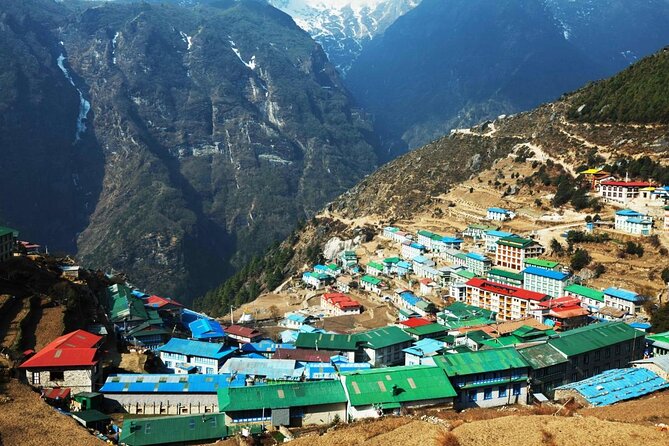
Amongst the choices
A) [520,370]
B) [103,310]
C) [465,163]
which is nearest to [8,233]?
[103,310]

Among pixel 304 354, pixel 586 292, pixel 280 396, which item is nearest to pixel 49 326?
pixel 304 354

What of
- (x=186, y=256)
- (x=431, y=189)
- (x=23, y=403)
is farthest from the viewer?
(x=186, y=256)

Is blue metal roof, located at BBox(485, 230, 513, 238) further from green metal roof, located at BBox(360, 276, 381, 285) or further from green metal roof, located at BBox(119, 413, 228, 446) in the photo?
green metal roof, located at BBox(119, 413, 228, 446)

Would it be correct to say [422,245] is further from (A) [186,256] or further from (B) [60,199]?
(B) [60,199]

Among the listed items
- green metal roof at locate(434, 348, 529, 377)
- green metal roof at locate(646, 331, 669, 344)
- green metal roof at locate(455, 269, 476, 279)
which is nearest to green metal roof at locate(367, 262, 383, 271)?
green metal roof at locate(455, 269, 476, 279)

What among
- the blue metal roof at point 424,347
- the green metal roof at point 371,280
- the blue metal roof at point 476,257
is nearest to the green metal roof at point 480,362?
the blue metal roof at point 424,347

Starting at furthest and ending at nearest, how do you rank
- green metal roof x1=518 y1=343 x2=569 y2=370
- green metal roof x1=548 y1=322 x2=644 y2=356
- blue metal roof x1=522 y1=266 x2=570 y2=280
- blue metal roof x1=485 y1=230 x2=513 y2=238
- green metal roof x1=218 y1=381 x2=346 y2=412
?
blue metal roof x1=485 y1=230 x2=513 y2=238, blue metal roof x1=522 y1=266 x2=570 y2=280, green metal roof x1=548 y1=322 x2=644 y2=356, green metal roof x1=518 y1=343 x2=569 y2=370, green metal roof x1=218 y1=381 x2=346 y2=412
